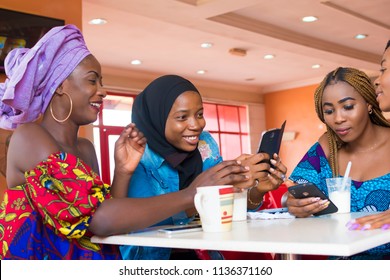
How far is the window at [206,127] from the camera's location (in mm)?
9078

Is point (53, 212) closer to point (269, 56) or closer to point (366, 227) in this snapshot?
point (366, 227)

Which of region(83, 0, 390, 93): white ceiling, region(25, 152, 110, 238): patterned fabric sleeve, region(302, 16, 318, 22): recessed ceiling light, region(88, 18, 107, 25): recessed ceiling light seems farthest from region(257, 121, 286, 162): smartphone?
region(302, 16, 318, 22): recessed ceiling light

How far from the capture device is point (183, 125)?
1858mm

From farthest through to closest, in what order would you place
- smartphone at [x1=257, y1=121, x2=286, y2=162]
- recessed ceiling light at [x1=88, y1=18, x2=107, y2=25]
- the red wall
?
the red wall < recessed ceiling light at [x1=88, y1=18, x2=107, y2=25] < smartphone at [x1=257, y1=121, x2=286, y2=162]

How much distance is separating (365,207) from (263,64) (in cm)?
764

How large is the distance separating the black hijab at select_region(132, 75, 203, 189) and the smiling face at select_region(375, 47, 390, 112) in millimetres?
652

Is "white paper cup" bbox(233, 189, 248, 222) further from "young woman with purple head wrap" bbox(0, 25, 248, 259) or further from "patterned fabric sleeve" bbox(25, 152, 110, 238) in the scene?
"patterned fabric sleeve" bbox(25, 152, 110, 238)

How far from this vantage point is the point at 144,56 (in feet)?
26.8

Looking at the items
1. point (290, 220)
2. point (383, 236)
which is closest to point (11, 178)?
point (290, 220)

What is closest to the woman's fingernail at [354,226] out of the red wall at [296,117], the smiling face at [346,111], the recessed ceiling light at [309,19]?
the smiling face at [346,111]

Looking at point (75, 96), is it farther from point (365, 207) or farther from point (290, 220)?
point (365, 207)

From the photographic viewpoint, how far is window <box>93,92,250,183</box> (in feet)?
29.8

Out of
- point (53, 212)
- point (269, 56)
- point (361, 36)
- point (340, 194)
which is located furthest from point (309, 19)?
point (53, 212)

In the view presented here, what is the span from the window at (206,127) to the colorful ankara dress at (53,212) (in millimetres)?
7289
